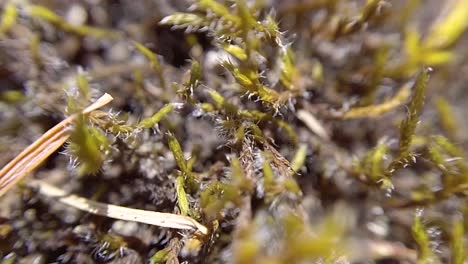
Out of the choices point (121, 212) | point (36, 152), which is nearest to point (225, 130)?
point (121, 212)

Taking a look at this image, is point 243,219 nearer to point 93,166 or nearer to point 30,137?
point 93,166

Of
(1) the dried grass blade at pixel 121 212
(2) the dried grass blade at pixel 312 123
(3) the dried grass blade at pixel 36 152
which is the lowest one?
(1) the dried grass blade at pixel 121 212

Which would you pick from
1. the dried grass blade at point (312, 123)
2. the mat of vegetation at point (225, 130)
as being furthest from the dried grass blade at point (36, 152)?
the dried grass blade at point (312, 123)

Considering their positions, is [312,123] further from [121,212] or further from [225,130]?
[121,212]

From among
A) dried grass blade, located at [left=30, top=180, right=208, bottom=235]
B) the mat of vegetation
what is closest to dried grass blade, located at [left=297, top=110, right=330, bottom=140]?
the mat of vegetation

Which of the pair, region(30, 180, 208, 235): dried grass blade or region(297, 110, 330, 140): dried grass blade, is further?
region(297, 110, 330, 140): dried grass blade

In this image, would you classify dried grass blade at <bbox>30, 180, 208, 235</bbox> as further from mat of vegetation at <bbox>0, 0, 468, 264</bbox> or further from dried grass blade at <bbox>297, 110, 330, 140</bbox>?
dried grass blade at <bbox>297, 110, 330, 140</bbox>

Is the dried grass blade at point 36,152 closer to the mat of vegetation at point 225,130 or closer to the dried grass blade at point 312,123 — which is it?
the mat of vegetation at point 225,130

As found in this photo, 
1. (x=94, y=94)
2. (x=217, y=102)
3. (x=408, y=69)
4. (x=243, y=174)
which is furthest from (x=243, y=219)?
(x=408, y=69)

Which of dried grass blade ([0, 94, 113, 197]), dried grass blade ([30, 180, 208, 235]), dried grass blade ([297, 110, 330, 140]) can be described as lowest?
dried grass blade ([30, 180, 208, 235])
